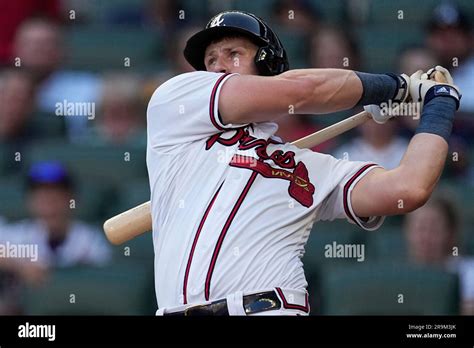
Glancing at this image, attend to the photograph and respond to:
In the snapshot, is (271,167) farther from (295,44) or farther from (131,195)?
(295,44)

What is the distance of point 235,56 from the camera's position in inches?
118

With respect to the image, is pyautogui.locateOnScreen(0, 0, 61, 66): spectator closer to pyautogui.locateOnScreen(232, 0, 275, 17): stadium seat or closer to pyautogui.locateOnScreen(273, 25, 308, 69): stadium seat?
pyautogui.locateOnScreen(232, 0, 275, 17): stadium seat

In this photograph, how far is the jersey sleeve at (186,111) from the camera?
2.81 meters

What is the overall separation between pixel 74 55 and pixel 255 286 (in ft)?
9.47

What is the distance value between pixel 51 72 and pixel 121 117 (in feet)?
1.63

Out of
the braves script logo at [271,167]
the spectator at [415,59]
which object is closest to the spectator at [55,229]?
the spectator at [415,59]

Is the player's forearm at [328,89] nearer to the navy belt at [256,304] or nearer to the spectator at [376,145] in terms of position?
the navy belt at [256,304]

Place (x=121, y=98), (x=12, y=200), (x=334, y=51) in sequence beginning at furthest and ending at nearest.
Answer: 1. (x=121, y=98)
2. (x=334, y=51)
3. (x=12, y=200)

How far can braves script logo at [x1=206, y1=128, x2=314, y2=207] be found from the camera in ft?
9.16

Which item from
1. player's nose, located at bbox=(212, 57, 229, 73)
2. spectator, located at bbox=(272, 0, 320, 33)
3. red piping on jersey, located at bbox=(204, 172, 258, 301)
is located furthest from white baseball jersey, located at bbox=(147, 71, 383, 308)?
spectator, located at bbox=(272, 0, 320, 33)

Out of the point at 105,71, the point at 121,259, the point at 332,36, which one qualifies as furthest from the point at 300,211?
the point at 105,71

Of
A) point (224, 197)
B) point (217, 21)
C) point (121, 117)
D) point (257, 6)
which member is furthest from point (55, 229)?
point (224, 197)

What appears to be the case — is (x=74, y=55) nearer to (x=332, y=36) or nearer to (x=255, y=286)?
(x=332, y=36)

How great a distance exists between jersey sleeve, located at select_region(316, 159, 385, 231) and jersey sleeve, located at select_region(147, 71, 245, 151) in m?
0.29
